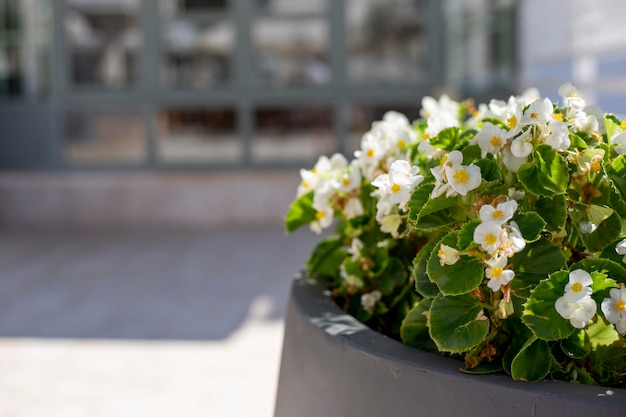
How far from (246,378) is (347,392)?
1834mm

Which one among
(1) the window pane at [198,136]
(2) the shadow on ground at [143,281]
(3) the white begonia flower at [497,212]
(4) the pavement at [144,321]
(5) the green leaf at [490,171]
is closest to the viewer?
(3) the white begonia flower at [497,212]

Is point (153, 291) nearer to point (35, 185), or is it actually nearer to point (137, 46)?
point (35, 185)

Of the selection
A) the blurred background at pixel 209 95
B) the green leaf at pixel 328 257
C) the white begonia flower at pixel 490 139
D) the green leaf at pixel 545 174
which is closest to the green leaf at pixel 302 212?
the green leaf at pixel 328 257

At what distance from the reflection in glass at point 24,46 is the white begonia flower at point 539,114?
18.7 ft

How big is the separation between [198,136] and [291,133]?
0.67 m

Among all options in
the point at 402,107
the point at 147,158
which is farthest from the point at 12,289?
the point at 402,107

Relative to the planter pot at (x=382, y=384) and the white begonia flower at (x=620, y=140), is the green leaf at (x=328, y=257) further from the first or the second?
the white begonia flower at (x=620, y=140)

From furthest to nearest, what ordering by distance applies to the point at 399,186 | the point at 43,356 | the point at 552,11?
the point at 552,11, the point at 43,356, the point at 399,186

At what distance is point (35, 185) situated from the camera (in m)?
6.10

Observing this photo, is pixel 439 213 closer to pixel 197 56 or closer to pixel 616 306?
pixel 616 306

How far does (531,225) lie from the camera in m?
1.17

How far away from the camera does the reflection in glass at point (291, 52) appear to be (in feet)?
20.8

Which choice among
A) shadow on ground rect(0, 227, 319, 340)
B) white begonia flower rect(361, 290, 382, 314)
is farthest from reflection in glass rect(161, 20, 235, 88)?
white begonia flower rect(361, 290, 382, 314)

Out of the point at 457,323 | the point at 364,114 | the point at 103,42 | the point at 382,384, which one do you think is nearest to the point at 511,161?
the point at 457,323
